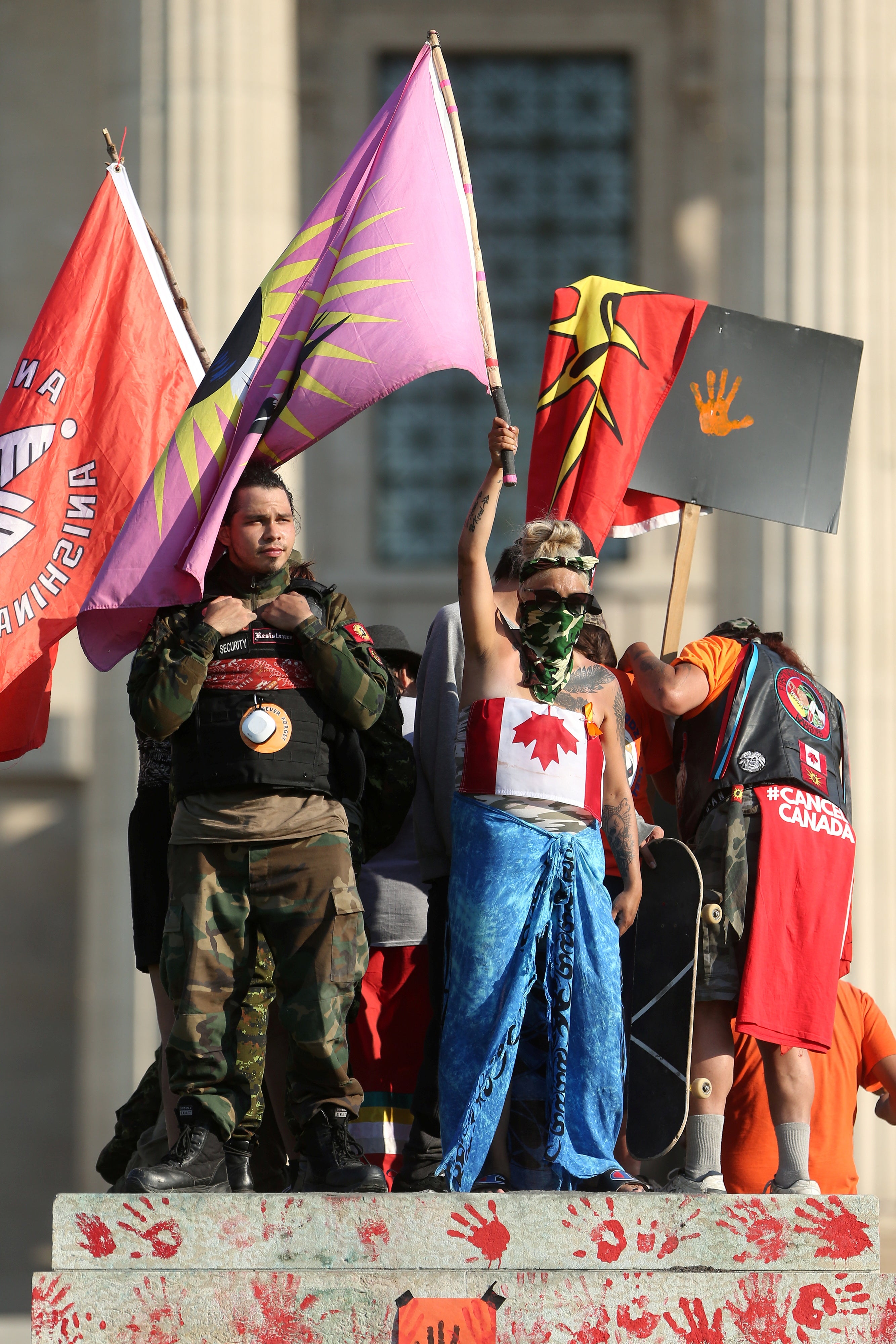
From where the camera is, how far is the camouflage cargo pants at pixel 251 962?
489 centimetres

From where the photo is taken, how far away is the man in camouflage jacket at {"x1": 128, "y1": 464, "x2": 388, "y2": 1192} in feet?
16.0

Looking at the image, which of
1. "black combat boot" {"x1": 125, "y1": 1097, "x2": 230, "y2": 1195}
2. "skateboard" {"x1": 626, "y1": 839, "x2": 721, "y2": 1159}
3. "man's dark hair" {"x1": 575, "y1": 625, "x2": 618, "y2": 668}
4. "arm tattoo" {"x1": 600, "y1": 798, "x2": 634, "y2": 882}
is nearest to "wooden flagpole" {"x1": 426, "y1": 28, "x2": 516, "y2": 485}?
"man's dark hair" {"x1": 575, "y1": 625, "x2": 618, "y2": 668}

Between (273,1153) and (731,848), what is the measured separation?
169cm

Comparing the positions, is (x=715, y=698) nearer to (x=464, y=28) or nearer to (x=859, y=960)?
(x=859, y=960)

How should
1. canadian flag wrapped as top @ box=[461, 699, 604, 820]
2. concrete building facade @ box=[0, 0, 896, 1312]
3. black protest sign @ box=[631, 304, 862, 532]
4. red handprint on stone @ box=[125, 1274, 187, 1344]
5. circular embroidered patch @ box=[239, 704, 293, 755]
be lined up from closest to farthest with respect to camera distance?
red handprint on stone @ box=[125, 1274, 187, 1344] → circular embroidered patch @ box=[239, 704, 293, 755] → canadian flag wrapped as top @ box=[461, 699, 604, 820] → black protest sign @ box=[631, 304, 862, 532] → concrete building facade @ box=[0, 0, 896, 1312]

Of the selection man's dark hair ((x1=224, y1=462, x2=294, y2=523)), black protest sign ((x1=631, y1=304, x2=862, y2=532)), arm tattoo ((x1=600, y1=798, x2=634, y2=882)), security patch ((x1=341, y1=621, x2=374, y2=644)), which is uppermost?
black protest sign ((x1=631, y1=304, x2=862, y2=532))

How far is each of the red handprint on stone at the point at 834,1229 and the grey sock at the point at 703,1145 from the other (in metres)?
0.57

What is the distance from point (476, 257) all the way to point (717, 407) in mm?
1383

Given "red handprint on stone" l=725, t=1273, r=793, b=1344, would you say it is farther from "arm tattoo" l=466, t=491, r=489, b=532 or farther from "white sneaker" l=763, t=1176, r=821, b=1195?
"arm tattoo" l=466, t=491, r=489, b=532

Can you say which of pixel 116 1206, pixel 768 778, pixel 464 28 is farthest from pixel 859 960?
pixel 464 28

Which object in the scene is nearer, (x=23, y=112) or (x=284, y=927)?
(x=284, y=927)

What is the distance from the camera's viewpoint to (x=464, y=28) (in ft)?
43.3

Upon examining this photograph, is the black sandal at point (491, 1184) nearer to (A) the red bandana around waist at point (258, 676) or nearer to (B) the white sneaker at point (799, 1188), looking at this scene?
(B) the white sneaker at point (799, 1188)

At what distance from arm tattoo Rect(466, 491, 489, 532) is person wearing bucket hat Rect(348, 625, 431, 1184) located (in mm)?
751
